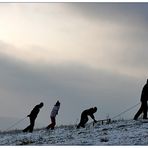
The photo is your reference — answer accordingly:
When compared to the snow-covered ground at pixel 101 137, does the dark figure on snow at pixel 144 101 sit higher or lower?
higher

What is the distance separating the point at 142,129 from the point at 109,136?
1.55 metres

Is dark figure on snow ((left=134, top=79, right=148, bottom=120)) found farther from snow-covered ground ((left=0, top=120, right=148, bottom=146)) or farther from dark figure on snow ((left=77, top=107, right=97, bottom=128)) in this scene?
dark figure on snow ((left=77, top=107, right=97, bottom=128))

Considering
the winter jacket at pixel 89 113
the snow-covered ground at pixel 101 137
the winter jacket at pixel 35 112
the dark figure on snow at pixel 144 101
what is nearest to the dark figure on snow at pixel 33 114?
the winter jacket at pixel 35 112

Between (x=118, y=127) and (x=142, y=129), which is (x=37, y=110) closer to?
(x=118, y=127)

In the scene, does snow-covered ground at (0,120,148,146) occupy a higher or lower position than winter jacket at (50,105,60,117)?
lower

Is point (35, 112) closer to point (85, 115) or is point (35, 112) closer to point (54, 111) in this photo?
point (54, 111)

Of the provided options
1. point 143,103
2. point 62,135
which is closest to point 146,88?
point 143,103

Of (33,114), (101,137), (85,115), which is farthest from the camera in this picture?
(33,114)

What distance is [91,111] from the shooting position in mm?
24984

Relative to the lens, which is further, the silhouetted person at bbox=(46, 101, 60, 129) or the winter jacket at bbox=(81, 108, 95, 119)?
the silhouetted person at bbox=(46, 101, 60, 129)

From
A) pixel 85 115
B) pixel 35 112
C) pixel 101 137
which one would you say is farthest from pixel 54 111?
pixel 101 137

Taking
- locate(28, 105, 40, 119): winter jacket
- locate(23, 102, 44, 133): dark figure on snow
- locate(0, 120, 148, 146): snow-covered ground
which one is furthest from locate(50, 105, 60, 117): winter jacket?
locate(0, 120, 148, 146): snow-covered ground

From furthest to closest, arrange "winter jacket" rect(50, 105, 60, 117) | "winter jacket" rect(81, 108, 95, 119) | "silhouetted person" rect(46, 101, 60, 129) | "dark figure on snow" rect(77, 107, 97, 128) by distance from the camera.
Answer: "winter jacket" rect(50, 105, 60, 117) → "silhouetted person" rect(46, 101, 60, 129) → "winter jacket" rect(81, 108, 95, 119) → "dark figure on snow" rect(77, 107, 97, 128)

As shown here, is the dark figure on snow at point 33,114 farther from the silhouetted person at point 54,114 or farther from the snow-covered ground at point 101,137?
the snow-covered ground at point 101,137
